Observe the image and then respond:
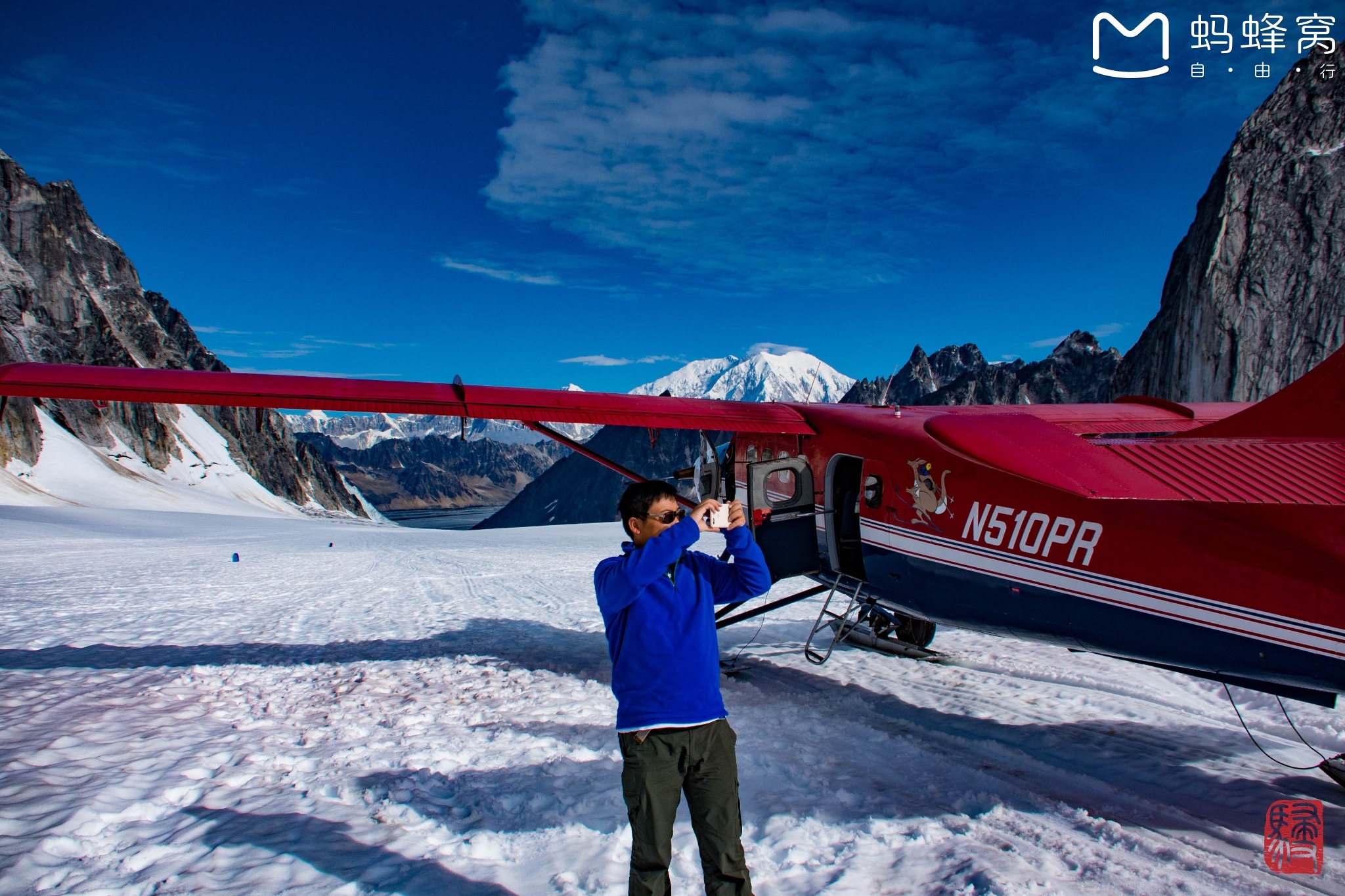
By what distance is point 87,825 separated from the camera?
12.1 ft

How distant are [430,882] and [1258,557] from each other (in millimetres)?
4792

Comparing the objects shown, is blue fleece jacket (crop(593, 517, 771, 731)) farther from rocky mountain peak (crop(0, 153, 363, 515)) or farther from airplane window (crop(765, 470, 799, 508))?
rocky mountain peak (crop(0, 153, 363, 515))

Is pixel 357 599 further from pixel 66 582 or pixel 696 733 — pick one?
pixel 696 733

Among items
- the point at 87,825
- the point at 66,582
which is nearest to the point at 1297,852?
the point at 87,825

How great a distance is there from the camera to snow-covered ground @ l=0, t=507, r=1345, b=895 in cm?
341

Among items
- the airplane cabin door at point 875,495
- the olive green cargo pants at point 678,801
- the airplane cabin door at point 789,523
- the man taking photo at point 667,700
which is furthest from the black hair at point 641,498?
the airplane cabin door at point 789,523

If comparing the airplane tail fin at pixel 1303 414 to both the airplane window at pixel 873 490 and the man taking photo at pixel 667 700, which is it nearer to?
the airplane window at pixel 873 490

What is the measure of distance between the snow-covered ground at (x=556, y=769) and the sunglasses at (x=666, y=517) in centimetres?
197

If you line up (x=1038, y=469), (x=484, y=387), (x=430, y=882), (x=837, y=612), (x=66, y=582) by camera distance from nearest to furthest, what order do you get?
(x=430, y=882), (x=1038, y=469), (x=484, y=387), (x=837, y=612), (x=66, y=582)

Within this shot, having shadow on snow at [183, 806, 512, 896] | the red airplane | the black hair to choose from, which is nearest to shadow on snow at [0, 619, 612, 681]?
the red airplane

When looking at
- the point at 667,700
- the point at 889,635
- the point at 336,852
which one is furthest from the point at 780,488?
the point at 336,852

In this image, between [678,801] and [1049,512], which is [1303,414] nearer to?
[1049,512]

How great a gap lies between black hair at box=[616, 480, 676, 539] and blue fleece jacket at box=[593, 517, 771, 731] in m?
0.15

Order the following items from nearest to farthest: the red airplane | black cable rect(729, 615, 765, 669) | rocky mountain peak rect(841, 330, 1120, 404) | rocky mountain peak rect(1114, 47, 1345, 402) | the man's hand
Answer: the man's hand → the red airplane → black cable rect(729, 615, 765, 669) → rocky mountain peak rect(1114, 47, 1345, 402) → rocky mountain peak rect(841, 330, 1120, 404)
